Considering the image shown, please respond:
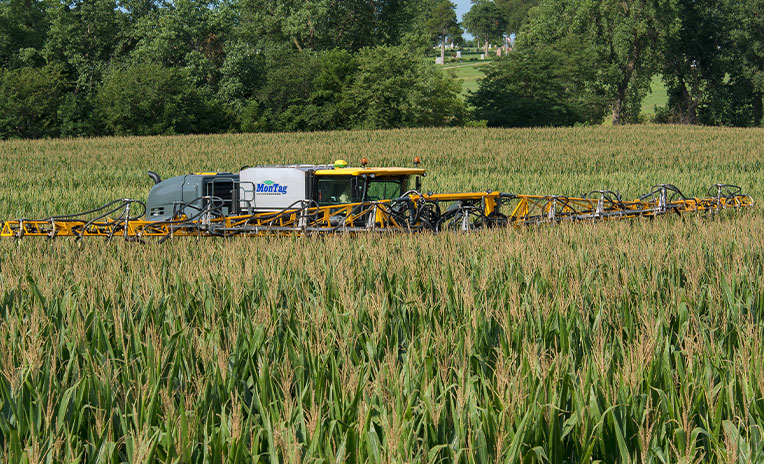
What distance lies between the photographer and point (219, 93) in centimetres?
6319

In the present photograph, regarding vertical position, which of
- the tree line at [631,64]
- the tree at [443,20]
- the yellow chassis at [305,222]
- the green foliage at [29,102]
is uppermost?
the tree at [443,20]

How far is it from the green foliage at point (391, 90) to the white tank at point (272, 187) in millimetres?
47389

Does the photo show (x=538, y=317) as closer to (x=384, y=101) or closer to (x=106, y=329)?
(x=106, y=329)

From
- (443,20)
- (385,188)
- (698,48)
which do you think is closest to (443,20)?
(443,20)

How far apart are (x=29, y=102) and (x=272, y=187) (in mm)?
50787

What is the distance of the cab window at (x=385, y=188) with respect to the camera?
1327 centimetres

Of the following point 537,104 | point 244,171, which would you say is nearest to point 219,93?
point 537,104

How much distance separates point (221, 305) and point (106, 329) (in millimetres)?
945

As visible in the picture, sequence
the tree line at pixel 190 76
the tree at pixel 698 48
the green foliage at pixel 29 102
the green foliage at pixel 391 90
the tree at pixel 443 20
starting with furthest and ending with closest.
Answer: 1. the tree at pixel 443 20
2. the tree at pixel 698 48
3. the green foliage at pixel 391 90
4. the tree line at pixel 190 76
5. the green foliage at pixel 29 102

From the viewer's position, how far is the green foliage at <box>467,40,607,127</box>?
230ft

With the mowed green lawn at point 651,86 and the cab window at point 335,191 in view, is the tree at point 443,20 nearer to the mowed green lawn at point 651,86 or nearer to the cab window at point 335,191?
the mowed green lawn at point 651,86

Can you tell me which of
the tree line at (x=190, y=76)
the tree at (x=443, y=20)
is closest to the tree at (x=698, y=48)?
the tree line at (x=190, y=76)

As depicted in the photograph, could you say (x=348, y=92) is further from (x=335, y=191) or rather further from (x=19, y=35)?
(x=335, y=191)

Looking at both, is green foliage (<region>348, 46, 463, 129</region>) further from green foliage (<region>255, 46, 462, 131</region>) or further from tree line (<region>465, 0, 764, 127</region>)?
tree line (<region>465, 0, 764, 127</region>)
